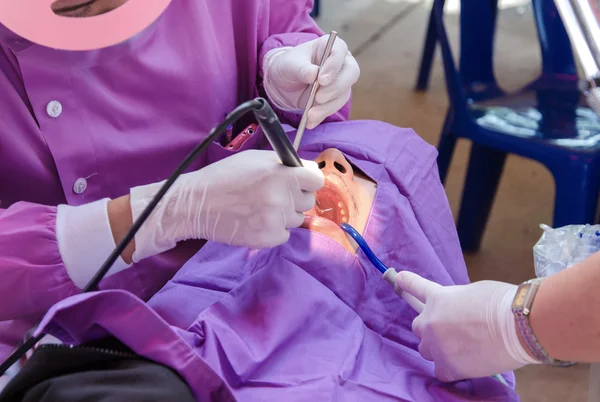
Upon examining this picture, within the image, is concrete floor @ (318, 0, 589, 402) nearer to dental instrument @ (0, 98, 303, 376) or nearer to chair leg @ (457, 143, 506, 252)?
chair leg @ (457, 143, 506, 252)

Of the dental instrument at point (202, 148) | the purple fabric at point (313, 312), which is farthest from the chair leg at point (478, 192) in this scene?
the dental instrument at point (202, 148)

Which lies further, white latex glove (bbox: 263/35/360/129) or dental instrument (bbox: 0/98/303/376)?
white latex glove (bbox: 263/35/360/129)

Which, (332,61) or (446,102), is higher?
(332,61)

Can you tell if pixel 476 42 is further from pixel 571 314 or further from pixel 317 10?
pixel 317 10

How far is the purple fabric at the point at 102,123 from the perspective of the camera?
0.78 metres

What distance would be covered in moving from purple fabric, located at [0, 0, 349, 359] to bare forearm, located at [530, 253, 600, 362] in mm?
534

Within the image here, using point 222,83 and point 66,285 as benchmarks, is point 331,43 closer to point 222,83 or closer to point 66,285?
Answer: point 222,83

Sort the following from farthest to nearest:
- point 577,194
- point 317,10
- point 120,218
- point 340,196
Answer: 1. point 317,10
2. point 577,194
3. point 340,196
4. point 120,218

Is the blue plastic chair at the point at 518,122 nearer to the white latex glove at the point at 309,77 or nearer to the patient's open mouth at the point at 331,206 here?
the white latex glove at the point at 309,77

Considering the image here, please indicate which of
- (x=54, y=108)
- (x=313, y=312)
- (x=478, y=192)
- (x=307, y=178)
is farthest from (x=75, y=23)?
(x=478, y=192)

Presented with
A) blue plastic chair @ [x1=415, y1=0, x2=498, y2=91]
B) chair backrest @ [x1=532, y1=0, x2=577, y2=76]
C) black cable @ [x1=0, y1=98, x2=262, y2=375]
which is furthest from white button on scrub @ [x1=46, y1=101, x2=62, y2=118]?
blue plastic chair @ [x1=415, y1=0, x2=498, y2=91]

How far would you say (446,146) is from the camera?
182 cm

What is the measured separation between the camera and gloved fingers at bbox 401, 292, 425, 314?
0.85m

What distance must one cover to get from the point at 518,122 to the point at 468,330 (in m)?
1.01
